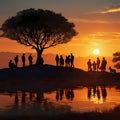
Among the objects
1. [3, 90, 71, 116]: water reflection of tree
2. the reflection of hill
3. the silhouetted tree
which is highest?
the silhouetted tree

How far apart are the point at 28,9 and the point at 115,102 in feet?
148

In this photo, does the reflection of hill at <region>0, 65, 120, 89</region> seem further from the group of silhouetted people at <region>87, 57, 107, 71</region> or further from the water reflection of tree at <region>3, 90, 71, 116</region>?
the water reflection of tree at <region>3, 90, 71, 116</region>

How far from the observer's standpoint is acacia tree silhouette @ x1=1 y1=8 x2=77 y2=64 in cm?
7262

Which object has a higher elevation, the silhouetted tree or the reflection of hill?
the silhouetted tree

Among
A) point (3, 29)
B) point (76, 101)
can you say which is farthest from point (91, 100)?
point (3, 29)

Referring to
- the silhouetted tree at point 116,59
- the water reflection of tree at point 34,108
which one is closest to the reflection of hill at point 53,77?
the water reflection of tree at point 34,108

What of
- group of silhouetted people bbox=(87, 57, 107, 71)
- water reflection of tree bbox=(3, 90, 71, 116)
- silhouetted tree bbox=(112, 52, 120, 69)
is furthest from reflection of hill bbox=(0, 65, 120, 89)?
silhouetted tree bbox=(112, 52, 120, 69)

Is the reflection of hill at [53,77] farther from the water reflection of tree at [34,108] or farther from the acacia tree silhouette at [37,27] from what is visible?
the water reflection of tree at [34,108]

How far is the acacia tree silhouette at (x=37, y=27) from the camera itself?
7262 cm

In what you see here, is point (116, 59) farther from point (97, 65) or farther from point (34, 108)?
Result: point (34, 108)

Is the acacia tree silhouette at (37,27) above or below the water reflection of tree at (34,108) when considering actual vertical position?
above

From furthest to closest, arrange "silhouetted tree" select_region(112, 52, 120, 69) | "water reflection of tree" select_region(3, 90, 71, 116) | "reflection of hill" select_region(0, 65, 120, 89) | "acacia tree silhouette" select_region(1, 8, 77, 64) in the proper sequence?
"silhouetted tree" select_region(112, 52, 120, 69) → "acacia tree silhouette" select_region(1, 8, 77, 64) → "reflection of hill" select_region(0, 65, 120, 89) → "water reflection of tree" select_region(3, 90, 71, 116)

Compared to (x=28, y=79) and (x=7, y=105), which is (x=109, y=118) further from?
(x=28, y=79)

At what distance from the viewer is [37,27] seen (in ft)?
239
